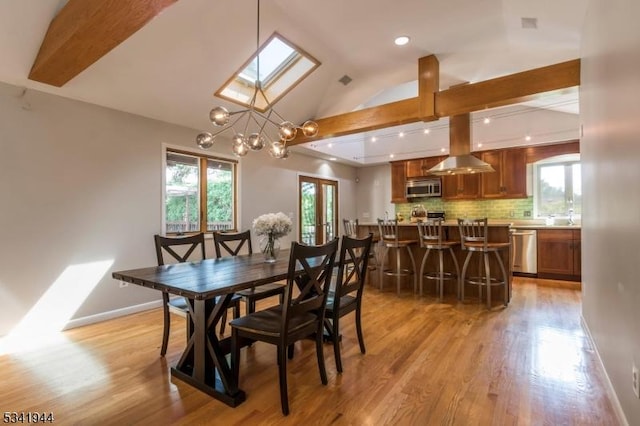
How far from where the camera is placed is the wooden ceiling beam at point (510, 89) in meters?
3.15

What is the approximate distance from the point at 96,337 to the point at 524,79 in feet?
16.4

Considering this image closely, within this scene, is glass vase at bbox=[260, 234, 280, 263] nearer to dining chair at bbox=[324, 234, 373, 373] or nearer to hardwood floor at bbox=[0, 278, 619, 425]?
dining chair at bbox=[324, 234, 373, 373]

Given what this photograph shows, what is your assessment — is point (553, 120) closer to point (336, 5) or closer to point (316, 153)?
point (316, 153)

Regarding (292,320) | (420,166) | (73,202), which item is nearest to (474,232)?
(292,320)

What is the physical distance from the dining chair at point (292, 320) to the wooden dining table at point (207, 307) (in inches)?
4.5

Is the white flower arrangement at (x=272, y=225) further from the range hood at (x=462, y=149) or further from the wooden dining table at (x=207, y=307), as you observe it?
the range hood at (x=462, y=149)

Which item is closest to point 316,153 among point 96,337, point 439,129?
point 439,129

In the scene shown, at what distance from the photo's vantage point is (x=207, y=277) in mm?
2098

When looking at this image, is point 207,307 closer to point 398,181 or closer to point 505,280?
point 505,280

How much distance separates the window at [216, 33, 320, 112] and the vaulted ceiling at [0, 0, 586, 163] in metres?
0.15

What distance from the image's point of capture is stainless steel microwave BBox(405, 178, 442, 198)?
6910 mm

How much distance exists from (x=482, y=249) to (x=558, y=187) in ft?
10.8

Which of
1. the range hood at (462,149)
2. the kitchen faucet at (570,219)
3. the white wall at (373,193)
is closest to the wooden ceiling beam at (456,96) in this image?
the range hood at (462,149)

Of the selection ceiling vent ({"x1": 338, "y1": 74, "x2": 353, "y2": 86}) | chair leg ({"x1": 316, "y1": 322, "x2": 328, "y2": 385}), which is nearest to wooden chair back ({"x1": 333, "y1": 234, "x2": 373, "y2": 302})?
chair leg ({"x1": 316, "y1": 322, "x2": 328, "y2": 385})
